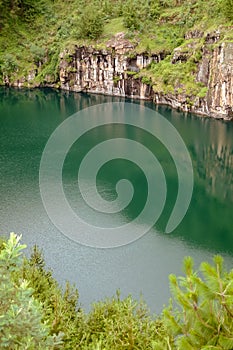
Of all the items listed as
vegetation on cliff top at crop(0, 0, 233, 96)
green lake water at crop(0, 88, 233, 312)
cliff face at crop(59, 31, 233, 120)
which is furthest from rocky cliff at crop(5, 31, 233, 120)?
green lake water at crop(0, 88, 233, 312)

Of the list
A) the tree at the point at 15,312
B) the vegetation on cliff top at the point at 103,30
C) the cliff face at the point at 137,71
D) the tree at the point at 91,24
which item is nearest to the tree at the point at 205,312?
the tree at the point at 15,312

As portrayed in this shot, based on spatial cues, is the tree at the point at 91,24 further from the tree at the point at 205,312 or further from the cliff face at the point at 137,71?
the tree at the point at 205,312

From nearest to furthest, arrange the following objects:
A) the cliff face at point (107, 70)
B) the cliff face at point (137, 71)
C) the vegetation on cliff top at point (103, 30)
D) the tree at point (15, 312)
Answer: the tree at point (15, 312) → the cliff face at point (137, 71) → the vegetation on cliff top at point (103, 30) → the cliff face at point (107, 70)

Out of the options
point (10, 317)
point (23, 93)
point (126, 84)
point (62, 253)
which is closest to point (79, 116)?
point (126, 84)

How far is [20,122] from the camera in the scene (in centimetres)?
4556

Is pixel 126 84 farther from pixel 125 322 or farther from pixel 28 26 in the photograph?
pixel 125 322

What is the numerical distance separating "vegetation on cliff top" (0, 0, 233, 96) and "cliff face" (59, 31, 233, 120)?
3.01 feet

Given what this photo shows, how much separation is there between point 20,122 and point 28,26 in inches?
1229

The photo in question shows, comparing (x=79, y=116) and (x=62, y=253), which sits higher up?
(x=79, y=116)

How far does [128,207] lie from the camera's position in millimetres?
25734

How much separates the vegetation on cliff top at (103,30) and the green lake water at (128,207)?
325 inches

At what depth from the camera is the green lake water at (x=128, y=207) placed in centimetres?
1873

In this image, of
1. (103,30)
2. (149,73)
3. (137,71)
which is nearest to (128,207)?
(149,73)

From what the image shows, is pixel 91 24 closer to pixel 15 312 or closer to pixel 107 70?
pixel 107 70
